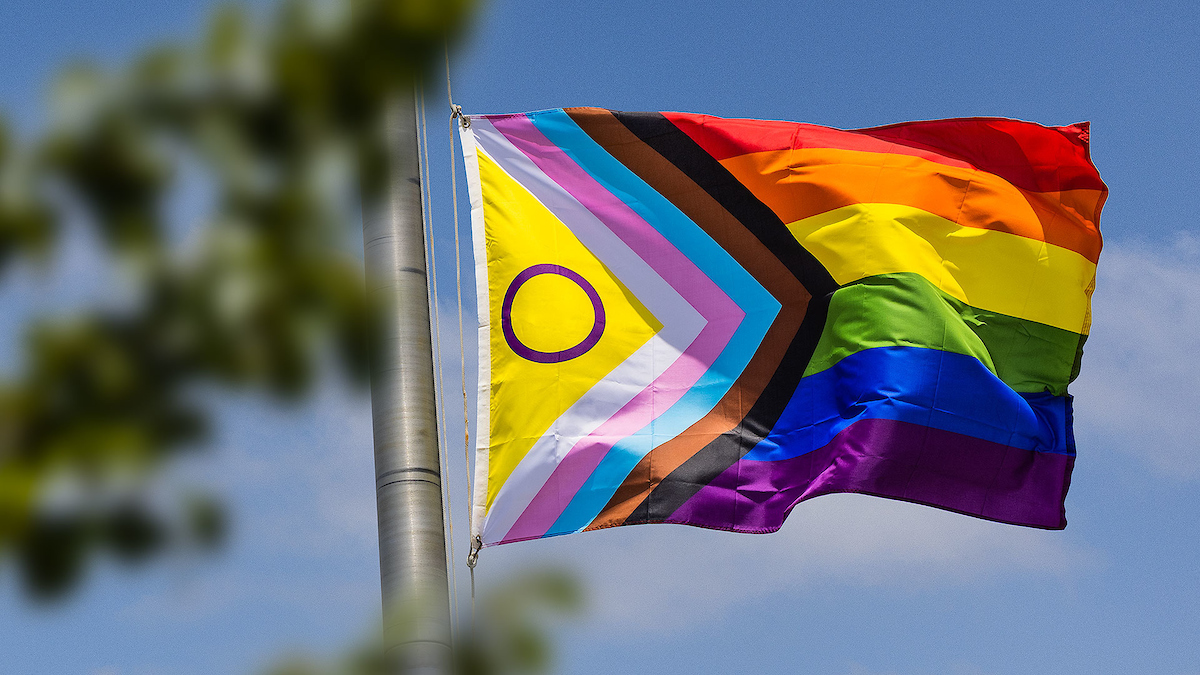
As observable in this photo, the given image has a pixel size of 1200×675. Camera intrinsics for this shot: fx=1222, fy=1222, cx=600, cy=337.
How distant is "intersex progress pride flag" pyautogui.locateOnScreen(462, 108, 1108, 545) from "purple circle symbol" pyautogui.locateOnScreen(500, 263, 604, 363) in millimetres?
20

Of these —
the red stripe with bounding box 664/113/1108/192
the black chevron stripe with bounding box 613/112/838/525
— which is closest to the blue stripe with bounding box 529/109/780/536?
the black chevron stripe with bounding box 613/112/838/525

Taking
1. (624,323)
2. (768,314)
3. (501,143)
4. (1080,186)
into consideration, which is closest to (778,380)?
(768,314)

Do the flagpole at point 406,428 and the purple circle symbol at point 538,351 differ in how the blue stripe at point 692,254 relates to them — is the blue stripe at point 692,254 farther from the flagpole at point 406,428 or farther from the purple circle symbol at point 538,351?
the flagpole at point 406,428

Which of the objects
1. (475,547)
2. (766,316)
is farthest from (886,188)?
(475,547)

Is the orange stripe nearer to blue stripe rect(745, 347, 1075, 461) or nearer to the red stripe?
the red stripe

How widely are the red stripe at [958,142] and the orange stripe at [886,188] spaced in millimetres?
109

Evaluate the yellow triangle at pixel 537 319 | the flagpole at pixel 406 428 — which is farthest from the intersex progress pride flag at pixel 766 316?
the flagpole at pixel 406 428

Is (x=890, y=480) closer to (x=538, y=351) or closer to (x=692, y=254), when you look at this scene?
(x=692, y=254)

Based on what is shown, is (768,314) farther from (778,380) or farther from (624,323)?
(624,323)

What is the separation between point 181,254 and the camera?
2213 mm

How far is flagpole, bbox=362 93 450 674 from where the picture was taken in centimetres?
399

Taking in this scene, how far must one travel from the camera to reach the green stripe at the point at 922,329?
10.7 metres

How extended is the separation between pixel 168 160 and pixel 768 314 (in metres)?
8.74

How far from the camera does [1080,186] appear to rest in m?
12.5
